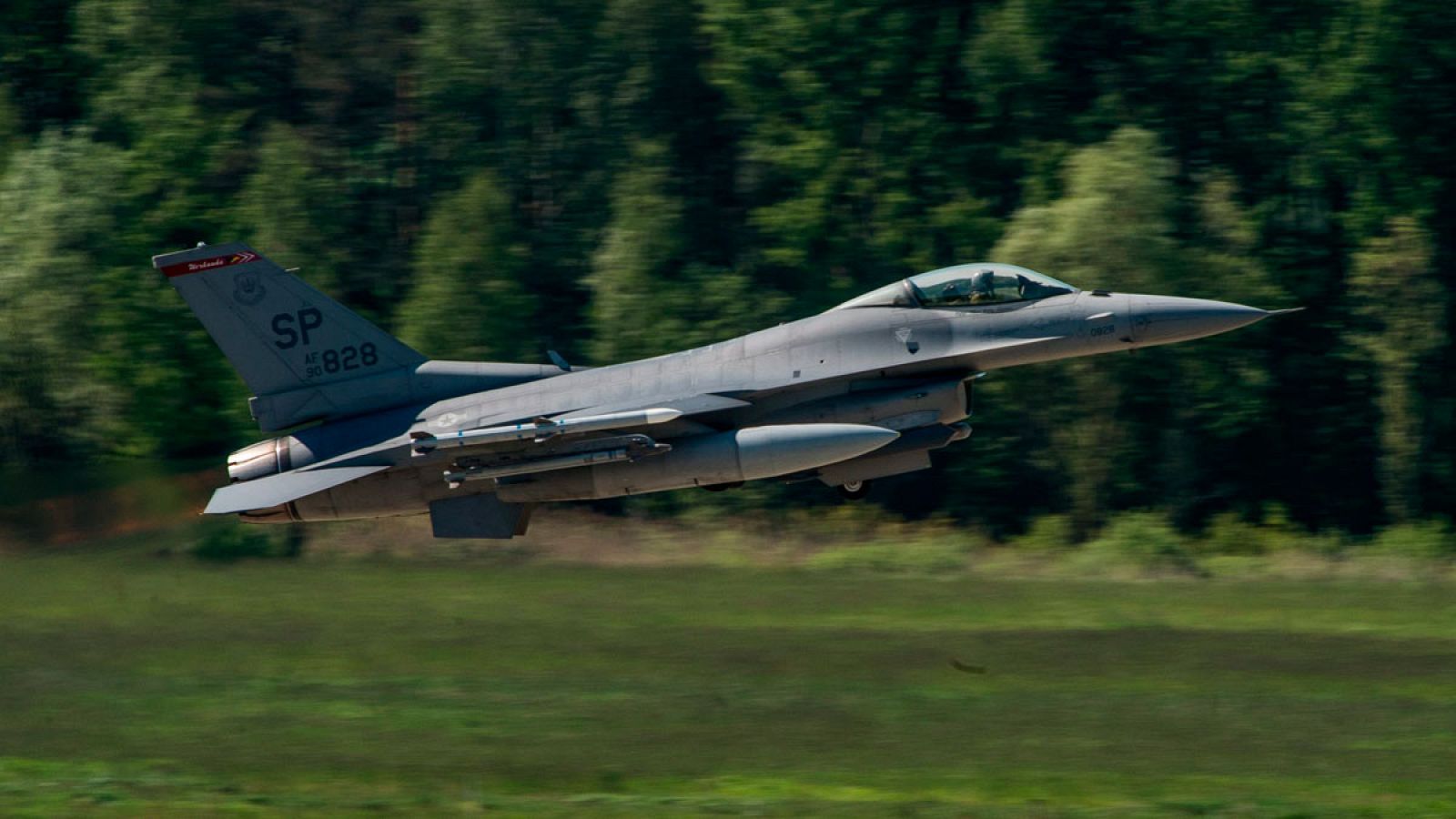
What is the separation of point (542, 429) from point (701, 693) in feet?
10.6

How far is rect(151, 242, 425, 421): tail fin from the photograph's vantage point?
20109 millimetres

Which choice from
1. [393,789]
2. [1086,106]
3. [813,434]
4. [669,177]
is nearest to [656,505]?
[669,177]

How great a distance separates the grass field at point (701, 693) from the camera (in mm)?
14414

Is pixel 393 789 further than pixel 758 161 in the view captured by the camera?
No

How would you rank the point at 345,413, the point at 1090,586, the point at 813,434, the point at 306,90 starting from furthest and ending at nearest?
the point at 306,90
the point at 1090,586
the point at 345,413
the point at 813,434

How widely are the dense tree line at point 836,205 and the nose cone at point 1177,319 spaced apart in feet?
36.9

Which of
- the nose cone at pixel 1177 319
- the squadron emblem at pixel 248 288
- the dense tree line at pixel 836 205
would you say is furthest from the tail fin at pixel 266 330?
the dense tree line at pixel 836 205

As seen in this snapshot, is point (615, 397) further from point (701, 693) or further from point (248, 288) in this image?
Answer: point (248, 288)

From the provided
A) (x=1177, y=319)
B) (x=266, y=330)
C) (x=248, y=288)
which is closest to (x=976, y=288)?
(x=1177, y=319)

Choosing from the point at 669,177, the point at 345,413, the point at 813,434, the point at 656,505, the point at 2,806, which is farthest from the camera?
the point at 669,177

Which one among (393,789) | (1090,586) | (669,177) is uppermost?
(669,177)

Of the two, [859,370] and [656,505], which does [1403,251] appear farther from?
[859,370]

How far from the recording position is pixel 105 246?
34000mm

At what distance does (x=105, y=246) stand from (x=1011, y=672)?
72.2ft
